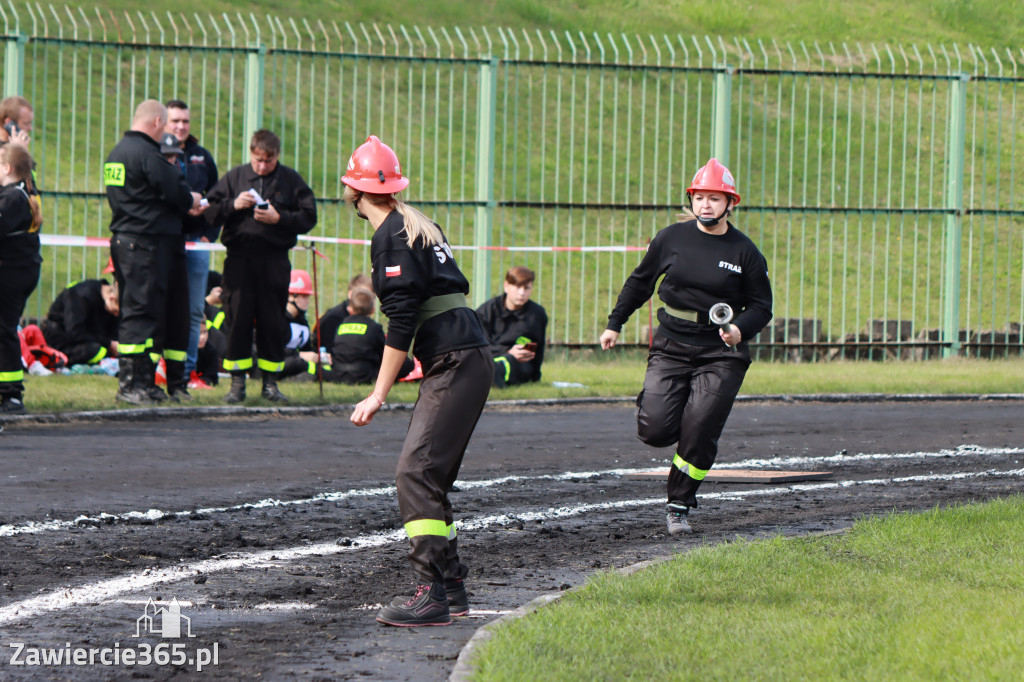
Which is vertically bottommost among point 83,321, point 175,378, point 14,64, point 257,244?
point 175,378

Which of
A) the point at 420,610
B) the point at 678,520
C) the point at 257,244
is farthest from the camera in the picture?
the point at 257,244

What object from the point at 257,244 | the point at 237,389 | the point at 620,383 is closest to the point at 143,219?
the point at 257,244

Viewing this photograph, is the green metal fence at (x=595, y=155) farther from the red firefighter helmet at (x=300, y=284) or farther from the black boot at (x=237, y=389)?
the black boot at (x=237, y=389)

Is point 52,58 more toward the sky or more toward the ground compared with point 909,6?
more toward the ground

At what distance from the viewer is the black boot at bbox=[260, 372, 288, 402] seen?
12722 millimetres

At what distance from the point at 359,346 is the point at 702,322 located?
7.11m

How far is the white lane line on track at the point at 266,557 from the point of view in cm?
530

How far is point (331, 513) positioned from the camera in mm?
7469

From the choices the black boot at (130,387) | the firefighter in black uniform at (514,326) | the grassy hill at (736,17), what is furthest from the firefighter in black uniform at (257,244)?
the grassy hill at (736,17)

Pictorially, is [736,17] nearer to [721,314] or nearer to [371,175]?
[721,314]

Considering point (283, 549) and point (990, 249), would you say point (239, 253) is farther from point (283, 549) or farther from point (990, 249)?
point (990, 249)

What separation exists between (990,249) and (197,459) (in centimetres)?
3062

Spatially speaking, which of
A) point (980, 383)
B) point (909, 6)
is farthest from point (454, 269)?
point (909, 6)

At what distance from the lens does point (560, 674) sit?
4254 millimetres
